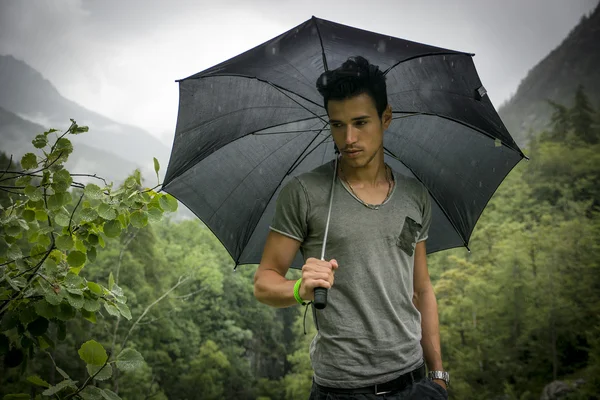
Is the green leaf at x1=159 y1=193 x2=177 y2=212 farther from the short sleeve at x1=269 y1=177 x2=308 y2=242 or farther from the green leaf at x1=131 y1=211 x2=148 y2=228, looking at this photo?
the short sleeve at x1=269 y1=177 x2=308 y2=242

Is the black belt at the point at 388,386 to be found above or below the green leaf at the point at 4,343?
below

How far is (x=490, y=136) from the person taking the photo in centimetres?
178

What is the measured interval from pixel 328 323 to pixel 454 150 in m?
0.94

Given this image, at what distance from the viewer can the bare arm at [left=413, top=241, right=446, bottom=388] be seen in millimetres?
1648

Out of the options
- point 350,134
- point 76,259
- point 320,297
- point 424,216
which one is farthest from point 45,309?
point 424,216

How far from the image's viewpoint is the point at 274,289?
1.38m

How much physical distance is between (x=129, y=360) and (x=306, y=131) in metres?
1.05

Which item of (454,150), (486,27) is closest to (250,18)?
(486,27)

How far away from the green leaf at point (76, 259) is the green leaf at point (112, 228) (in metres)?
0.09

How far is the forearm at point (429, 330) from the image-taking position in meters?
1.64

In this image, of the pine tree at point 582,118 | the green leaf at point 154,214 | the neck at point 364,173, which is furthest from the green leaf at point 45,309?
the pine tree at point 582,118

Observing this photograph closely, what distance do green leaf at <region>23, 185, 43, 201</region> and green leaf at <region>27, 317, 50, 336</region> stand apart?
1.06ft

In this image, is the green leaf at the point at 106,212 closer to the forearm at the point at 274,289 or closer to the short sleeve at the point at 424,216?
the forearm at the point at 274,289

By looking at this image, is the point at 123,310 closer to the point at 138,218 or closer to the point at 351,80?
the point at 138,218
